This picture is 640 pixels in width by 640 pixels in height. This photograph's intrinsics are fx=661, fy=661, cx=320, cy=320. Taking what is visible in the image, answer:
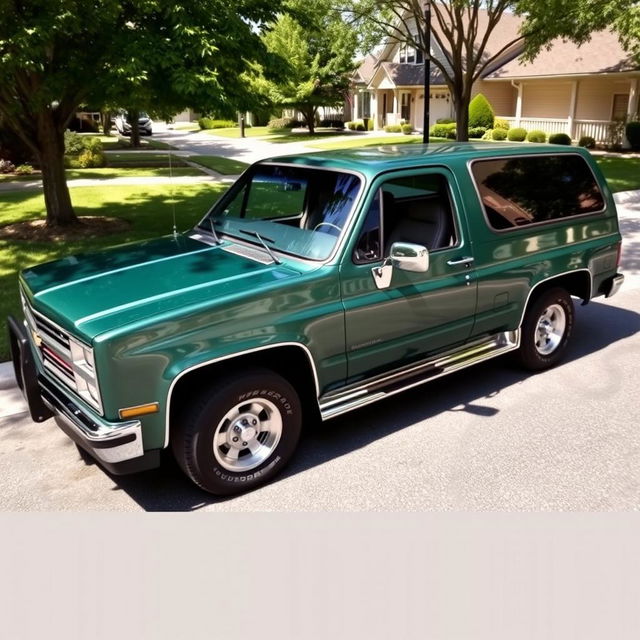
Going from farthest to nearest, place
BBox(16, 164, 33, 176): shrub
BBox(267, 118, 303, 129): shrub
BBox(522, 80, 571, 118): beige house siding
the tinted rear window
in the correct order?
BBox(267, 118, 303, 129): shrub
BBox(522, 80, 571, 118): beige house siding
BBox(16, 164, 33, 176): shrub
the tinted rear window

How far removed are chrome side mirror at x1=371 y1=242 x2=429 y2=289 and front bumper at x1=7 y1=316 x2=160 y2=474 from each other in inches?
69.5

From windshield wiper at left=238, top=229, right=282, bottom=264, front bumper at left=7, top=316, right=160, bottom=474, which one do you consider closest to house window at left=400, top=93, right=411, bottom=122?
windshield wiper at left=238, top=229, right=282, bottom=264

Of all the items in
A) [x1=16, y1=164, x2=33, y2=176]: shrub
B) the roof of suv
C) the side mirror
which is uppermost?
the roof of suv

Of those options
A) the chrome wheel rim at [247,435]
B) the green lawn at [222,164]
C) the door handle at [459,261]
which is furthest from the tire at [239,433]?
the green lawn at [222,164]

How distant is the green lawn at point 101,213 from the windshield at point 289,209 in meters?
2.63

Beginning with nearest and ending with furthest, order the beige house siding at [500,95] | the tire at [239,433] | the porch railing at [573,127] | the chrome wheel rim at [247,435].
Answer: the tire at [239,433], the chrome wheel rim at [247,435], the porch railing at [573,127], the beige house siding at [500,95]

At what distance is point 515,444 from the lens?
179 inches

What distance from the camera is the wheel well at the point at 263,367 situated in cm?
377

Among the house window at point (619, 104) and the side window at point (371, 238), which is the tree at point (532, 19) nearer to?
the house window at point (619, 104)

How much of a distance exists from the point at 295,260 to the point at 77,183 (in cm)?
1545

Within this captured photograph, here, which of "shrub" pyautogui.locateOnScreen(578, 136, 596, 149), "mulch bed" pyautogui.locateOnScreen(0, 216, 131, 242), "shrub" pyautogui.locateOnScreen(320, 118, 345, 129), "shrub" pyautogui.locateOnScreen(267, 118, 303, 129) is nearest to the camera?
"mulch bed" pyautogui.locateOnScreen(0, 216, 131, 242)

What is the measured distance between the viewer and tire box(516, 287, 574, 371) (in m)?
5.48

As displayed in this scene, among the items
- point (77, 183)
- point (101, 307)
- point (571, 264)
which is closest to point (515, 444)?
point (571, 264)

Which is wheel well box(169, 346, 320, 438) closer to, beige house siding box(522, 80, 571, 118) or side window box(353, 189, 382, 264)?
side window box(353, 189, 382, 264)
